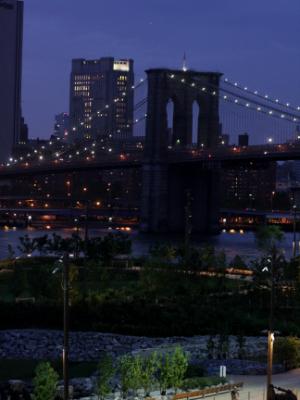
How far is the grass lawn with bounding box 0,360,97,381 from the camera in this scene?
17422mm

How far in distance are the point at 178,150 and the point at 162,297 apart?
37673 millimetres

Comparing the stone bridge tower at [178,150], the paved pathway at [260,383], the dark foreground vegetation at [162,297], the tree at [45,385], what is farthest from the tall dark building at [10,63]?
the tree at [45,385]

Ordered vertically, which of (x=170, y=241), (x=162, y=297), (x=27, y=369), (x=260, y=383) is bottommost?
(x=27, y=369)

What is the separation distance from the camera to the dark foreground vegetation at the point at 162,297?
22.8 meters

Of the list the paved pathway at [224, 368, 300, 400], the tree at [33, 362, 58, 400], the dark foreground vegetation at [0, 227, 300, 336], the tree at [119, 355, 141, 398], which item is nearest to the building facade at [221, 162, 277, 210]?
the dark foreground vegetation at [0, 227, 300, 336]

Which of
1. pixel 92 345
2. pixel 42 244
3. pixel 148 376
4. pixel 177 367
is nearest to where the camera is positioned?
pixel 148 376

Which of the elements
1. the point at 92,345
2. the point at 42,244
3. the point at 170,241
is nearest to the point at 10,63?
the point at 170,241

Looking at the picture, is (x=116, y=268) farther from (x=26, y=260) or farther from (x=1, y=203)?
(x=1, y=203)

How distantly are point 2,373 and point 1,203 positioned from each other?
78.3 meters

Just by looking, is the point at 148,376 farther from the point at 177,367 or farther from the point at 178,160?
the point at 178,160

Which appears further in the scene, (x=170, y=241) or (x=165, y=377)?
(x=170, y=241)

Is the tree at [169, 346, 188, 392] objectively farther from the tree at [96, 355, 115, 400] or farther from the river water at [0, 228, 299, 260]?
the river water at [0, 228, 299, 260]

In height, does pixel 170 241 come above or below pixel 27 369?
above

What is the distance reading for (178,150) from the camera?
6388cm
